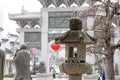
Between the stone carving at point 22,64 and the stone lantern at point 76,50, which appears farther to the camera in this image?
the stone carving at point 22,64

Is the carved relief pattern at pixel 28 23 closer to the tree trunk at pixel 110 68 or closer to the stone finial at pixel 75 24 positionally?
the tree trunk at pixel 110 68

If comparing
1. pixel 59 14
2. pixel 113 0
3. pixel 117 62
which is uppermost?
pixel 59 14

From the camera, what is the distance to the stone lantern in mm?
7789

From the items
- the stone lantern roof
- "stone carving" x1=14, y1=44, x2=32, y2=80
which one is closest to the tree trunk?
"stone carving" x1=14, y1=44, x2=32, y2=80

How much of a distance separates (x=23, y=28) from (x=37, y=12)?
2.72m

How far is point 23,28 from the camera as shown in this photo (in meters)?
38.4

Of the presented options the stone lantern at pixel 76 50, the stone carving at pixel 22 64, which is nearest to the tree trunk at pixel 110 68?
the stone carving at pixel 22 64

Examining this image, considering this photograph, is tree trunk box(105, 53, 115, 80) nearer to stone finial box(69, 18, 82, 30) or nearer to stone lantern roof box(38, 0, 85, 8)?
stone finial box(69, 18, 82, 30)

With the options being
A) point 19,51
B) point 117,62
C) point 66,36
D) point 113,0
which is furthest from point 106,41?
point 117,62

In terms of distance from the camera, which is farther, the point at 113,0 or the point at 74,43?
the point at 113,0

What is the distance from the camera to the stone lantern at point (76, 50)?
7789mm

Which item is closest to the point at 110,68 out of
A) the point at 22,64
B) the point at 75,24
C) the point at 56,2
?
the point at 22,64

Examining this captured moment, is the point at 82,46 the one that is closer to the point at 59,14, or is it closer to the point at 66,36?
the point at 66,36

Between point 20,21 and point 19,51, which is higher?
point 20,21
